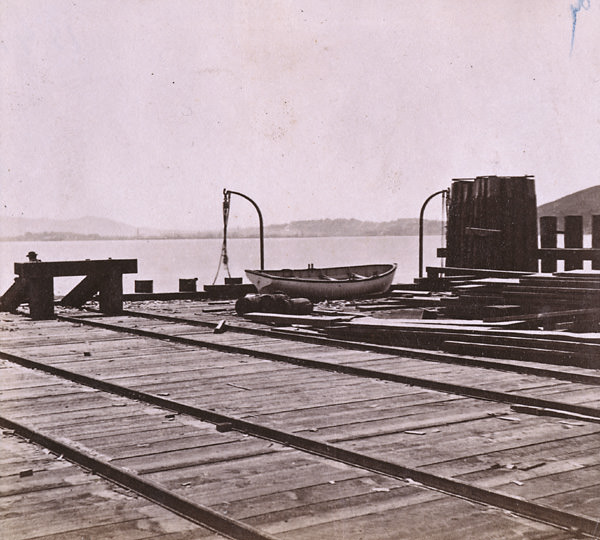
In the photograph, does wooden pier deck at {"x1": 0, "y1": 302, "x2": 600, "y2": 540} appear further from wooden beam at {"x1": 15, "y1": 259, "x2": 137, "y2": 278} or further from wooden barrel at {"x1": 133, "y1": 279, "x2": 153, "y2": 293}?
wooden barrel at {"x1": 133, "y1": 279, "x2": 153, "y2": 293}

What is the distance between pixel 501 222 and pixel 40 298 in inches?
427

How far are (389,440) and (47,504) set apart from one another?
2.78 meters

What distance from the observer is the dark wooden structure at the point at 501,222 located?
20.6 meters

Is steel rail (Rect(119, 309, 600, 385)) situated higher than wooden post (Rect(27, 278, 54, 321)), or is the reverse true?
wooden post (Rect(27, 278, 54, 321))

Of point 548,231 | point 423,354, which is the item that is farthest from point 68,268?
point 548,231

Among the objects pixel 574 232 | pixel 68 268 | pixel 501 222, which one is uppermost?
pixel 501 222

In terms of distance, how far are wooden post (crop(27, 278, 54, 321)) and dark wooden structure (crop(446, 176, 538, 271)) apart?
10004mm

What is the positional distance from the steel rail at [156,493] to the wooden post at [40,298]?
11.9 m

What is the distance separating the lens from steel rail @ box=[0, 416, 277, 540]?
15.9 ft

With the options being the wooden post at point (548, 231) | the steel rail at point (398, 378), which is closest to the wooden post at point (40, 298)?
the steel rail at point (398, 378)

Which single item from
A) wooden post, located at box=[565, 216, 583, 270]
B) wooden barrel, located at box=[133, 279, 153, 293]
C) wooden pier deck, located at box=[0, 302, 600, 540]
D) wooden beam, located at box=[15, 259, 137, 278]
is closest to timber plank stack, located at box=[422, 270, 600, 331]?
wooden pier deck, located at box=[0, 302, 600, 540]

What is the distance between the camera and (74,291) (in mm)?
20938

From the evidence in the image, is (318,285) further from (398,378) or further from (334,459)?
(334,459)

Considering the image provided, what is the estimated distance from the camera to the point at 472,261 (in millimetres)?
21531
